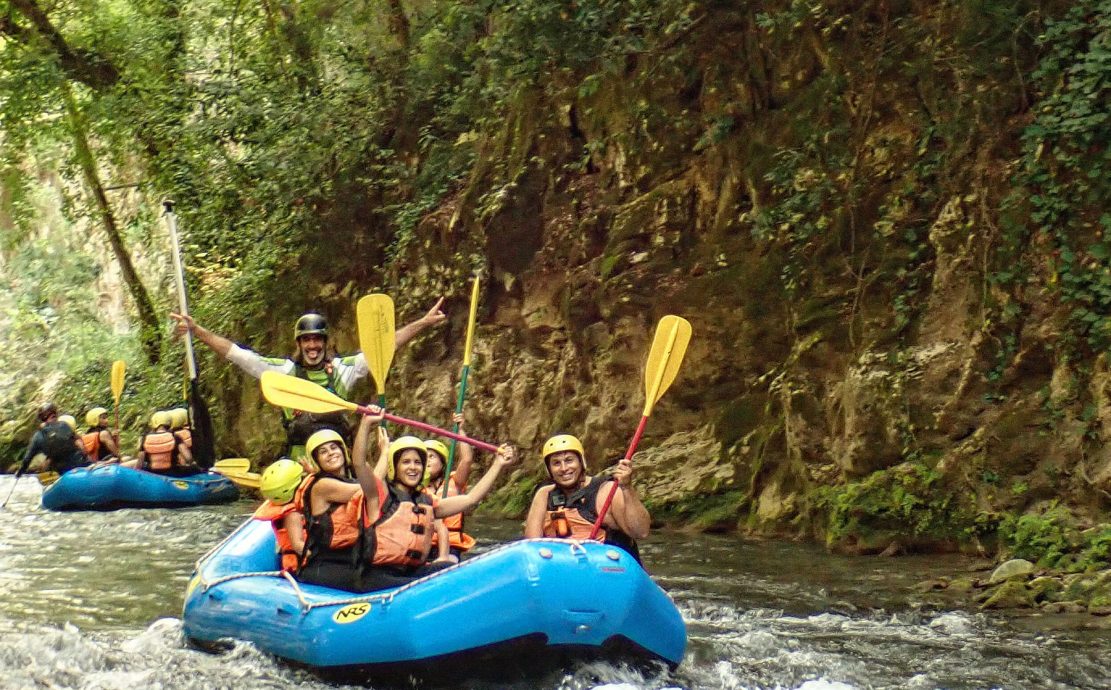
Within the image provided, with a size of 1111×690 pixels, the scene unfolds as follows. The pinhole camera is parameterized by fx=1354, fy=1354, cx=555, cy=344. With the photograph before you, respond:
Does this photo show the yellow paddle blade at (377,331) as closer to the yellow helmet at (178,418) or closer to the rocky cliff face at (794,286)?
the rocky cliff face at (794,286)

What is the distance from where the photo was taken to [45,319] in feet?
92.0

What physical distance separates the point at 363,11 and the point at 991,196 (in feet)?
27.1

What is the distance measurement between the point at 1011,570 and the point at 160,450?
9477 mm

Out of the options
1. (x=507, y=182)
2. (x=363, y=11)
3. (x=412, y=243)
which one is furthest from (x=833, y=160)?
(x=363, y=11)

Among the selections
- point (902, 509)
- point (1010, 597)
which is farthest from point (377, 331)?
point (902, 509)

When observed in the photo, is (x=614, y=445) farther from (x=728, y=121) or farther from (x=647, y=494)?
(x=728, y=121)

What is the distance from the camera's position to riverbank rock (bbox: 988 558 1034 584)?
7062 mm

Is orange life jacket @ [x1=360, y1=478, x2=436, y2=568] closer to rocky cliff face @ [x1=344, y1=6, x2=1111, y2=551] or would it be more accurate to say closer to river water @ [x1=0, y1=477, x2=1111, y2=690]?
river water @ [x1=0, y1=477, x2=1111, y2=690]

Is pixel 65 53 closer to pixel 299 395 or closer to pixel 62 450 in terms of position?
pixel 62 450

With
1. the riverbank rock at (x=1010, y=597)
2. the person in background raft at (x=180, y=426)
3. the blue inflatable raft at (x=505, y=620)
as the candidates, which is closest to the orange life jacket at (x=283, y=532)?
the blue inflatable raft at (x=505, y=620)

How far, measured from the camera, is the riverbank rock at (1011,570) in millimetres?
7062

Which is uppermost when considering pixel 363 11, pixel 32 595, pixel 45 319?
pixel 363 11

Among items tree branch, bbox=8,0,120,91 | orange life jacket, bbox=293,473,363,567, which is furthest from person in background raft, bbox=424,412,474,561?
tree branch, bbox=8,0,120,91

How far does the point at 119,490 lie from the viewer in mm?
13359
